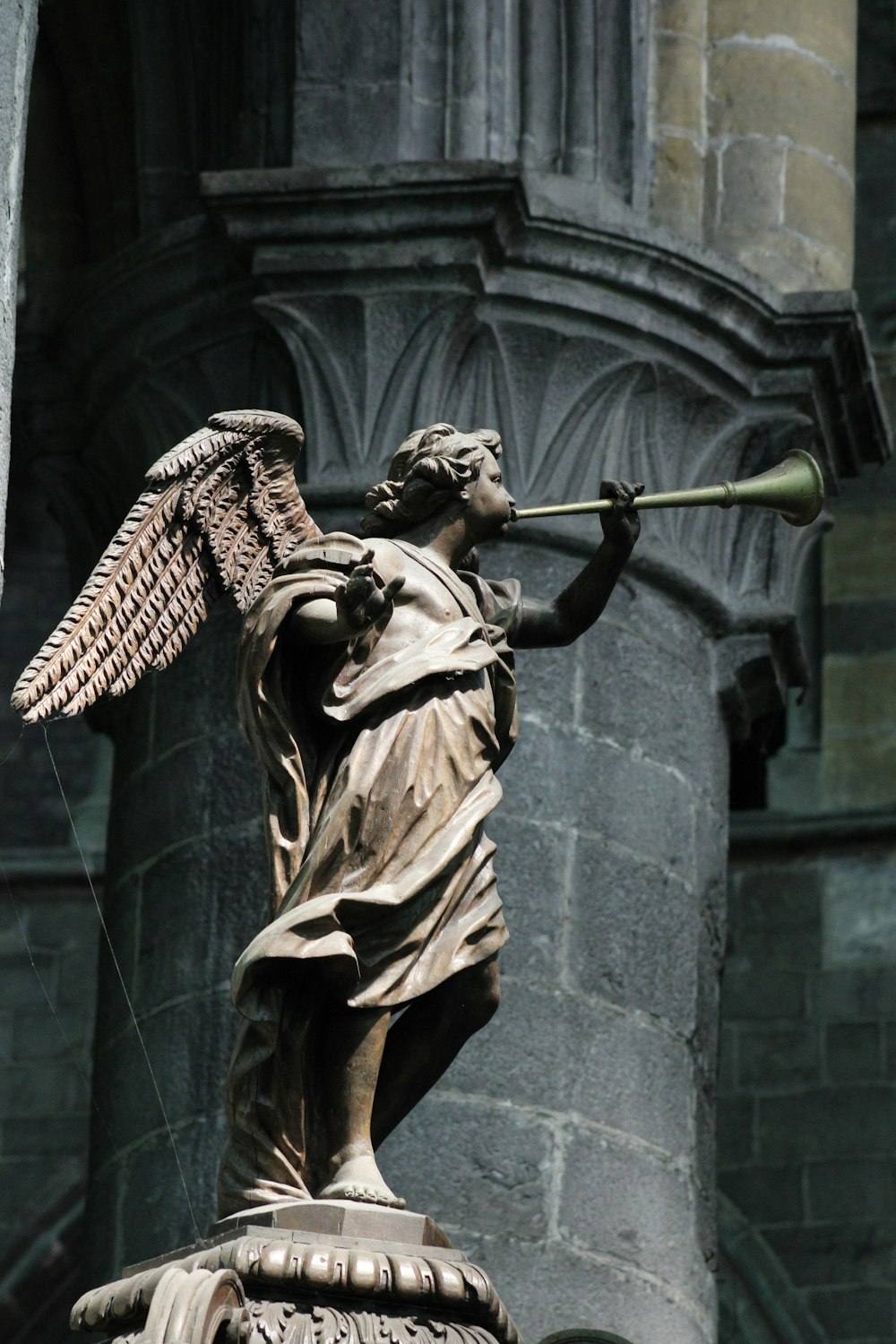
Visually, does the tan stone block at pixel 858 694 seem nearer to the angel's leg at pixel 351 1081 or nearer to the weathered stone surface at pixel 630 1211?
the weathered stone surface at pixel 630 1211

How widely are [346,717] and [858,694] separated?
7151mm

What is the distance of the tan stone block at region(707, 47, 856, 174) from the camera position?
8484 mm

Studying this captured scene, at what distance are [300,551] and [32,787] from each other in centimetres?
758

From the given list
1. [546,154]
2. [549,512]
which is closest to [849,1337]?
[546,154]

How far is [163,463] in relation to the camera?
543cm

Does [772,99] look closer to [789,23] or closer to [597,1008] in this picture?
[789,23]

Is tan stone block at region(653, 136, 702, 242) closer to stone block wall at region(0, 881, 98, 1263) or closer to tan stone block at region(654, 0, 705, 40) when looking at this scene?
tan stone block at region(654, 0, 705, 40)

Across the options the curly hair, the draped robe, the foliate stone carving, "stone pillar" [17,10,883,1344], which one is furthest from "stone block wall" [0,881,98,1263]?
the foliate stone carving

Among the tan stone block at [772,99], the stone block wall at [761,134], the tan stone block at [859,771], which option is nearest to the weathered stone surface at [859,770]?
the tan stone block at [859,771]

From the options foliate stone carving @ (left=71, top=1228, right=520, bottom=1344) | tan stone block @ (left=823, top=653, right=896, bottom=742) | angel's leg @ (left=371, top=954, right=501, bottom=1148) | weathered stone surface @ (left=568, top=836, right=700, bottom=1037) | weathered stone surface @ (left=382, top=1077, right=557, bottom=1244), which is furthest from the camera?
tan stone block @ (left=823, top=653, right=896, bottom=742)

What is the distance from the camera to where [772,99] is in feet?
28.0

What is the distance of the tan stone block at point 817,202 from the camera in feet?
27.5

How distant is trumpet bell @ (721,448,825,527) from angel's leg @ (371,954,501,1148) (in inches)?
44.6

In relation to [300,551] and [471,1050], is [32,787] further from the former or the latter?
[300,551]
